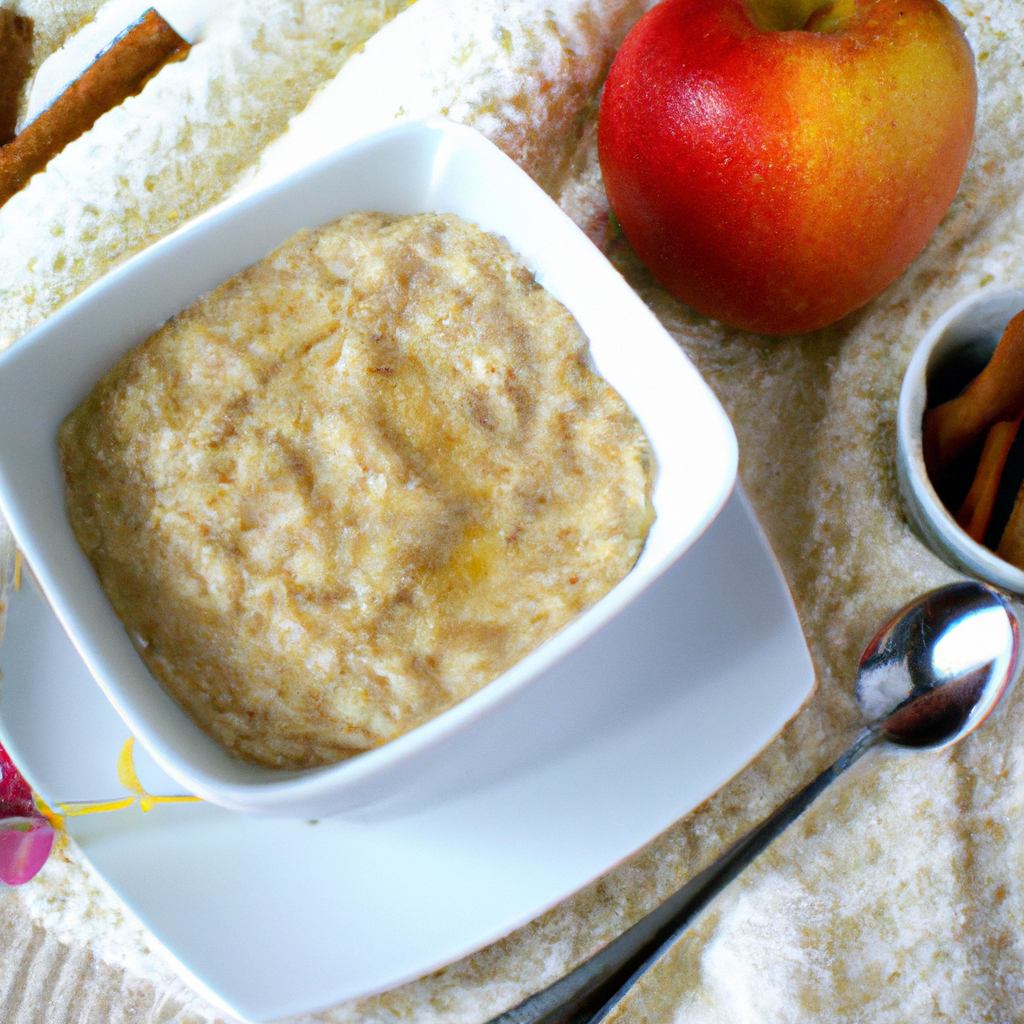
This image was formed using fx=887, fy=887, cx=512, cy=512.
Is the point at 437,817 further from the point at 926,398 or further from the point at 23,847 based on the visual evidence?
the point at 926,398

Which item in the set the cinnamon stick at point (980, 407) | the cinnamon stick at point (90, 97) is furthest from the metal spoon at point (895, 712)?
the cinnamon stick at point (90, 97)

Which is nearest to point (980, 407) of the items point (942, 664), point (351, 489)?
point (942, 664)

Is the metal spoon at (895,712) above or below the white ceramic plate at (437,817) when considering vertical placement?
below

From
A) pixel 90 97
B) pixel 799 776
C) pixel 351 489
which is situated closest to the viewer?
pixel 351 489

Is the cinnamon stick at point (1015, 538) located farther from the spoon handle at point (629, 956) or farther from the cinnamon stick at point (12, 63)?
the cinnamon stick at point (12, 63)

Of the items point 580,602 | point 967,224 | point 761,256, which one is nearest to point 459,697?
point 580,602

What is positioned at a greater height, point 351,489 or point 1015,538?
point 351,489

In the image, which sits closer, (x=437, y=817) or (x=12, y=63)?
(x=437, y=817)
